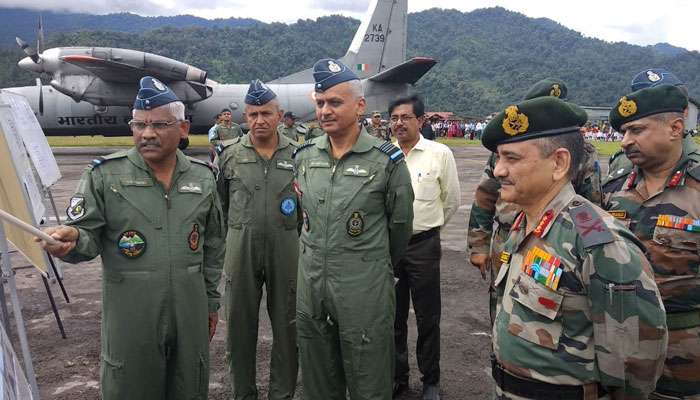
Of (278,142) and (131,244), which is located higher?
(278,142)

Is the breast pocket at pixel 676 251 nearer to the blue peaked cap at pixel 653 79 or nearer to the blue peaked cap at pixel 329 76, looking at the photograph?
the blue peaked cap at pixel 653 79

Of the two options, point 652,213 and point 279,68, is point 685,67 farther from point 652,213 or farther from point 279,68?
point 652,213

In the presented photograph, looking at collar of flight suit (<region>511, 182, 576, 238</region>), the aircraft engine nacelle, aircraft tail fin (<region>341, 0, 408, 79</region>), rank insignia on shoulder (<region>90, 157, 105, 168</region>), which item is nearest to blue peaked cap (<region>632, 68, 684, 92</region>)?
collar of flight suit (<region>511, 182, 576, 238</region>)

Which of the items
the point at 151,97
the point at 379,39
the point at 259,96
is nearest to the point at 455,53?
the point at 379,39

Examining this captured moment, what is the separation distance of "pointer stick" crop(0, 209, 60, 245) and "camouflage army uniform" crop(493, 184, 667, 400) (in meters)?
1.74

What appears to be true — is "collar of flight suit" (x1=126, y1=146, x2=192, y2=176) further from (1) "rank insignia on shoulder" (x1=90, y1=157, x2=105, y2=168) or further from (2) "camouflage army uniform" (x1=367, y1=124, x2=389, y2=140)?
(2) "camouflage army uniform" (x1=367, y1=124, x2=389, y2=140)

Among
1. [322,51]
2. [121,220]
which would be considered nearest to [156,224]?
[121,220]

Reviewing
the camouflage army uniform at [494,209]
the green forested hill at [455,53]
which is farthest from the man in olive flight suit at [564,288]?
the green forested hill at [455,53]

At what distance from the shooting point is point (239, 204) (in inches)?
135

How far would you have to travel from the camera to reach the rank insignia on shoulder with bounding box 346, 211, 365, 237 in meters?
2.72

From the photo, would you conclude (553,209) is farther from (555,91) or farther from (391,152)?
(555,91)

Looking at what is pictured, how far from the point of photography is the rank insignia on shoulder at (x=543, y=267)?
1638 mm

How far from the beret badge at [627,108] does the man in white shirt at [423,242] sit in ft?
4.50

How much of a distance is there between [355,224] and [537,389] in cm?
130
